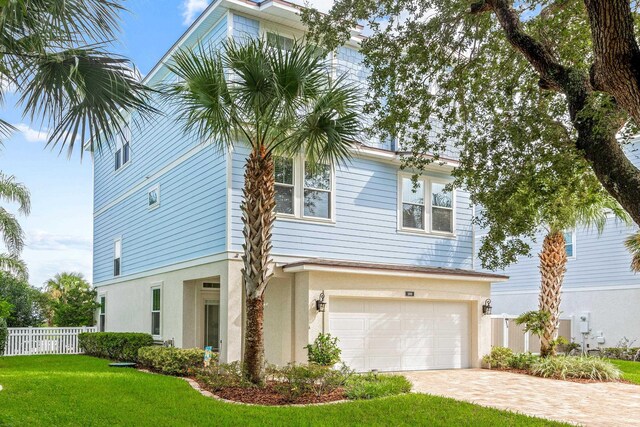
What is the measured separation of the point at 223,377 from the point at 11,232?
14.3 m

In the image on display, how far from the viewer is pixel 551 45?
994 centimetres

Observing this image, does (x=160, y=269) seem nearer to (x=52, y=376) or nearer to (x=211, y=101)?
(x=52, y=376)

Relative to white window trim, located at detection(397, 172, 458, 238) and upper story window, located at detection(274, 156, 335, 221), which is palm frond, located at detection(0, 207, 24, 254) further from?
white window trim, located at detection(397, 172, 458, 238)

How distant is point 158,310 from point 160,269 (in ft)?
4.12

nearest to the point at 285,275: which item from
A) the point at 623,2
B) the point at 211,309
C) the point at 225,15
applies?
the point at 211,309

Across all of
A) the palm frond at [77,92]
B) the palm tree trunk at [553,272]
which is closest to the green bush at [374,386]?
the palm frond at [77,92]

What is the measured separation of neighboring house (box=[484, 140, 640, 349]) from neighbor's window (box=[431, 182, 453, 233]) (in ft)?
19.4

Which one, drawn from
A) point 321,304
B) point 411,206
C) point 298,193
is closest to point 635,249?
point 411,206

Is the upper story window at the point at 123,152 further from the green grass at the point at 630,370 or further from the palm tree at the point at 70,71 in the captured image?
the green grass at the point at 630,370

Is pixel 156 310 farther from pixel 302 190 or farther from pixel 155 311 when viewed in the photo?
pixel 302 190

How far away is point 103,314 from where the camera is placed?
23.5m

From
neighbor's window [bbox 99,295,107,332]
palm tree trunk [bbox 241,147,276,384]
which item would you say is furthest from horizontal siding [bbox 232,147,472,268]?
neighbor's window [bbox 99,295,107,332]

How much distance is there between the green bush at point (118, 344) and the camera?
16.7 m

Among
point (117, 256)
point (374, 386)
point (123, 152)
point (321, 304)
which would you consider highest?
point (123, 152)
